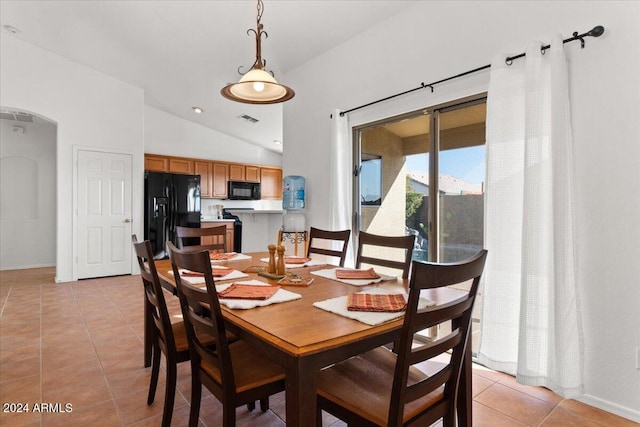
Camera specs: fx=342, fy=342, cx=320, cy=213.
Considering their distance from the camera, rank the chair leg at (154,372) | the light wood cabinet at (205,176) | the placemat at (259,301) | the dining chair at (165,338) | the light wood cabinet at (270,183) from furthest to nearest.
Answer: the light wood cabinet at (270,183), the light wood cabinet at (205,176), the chair leg at (154,372), the dining chair at (165,338), the placemat at (259,301)

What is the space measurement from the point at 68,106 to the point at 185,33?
99.0 inches

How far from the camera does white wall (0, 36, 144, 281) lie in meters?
4.66

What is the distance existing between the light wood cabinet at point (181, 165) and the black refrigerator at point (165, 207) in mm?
619

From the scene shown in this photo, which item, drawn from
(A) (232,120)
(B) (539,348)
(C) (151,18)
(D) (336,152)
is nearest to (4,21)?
(C) (151,18)

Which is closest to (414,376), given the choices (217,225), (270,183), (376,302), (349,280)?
(376,302)

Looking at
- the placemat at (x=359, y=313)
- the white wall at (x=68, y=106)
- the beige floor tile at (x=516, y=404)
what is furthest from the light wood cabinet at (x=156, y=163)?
the beige floor tile at (x=516, y=404)

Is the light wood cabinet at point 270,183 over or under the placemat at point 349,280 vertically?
over

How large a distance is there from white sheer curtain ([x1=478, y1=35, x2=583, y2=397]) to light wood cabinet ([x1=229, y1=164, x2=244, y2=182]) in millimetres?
5752

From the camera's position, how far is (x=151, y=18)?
3604 millimetres

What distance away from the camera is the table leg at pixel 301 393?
0.95 meters

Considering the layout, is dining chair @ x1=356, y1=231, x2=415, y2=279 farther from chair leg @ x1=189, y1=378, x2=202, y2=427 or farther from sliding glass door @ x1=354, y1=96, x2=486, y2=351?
chair leg @ x1=189, y1=378, x2=202, y2=427

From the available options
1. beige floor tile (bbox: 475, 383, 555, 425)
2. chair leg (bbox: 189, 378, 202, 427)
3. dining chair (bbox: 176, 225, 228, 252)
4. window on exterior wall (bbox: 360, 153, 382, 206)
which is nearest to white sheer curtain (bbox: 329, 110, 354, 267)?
window on exterior wall (bbox: 360, 153, 382, 206)

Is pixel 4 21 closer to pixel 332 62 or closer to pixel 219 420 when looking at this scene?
pixel 332 62

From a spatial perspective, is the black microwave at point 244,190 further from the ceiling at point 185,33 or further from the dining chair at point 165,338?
the dining chair at point 165,338
